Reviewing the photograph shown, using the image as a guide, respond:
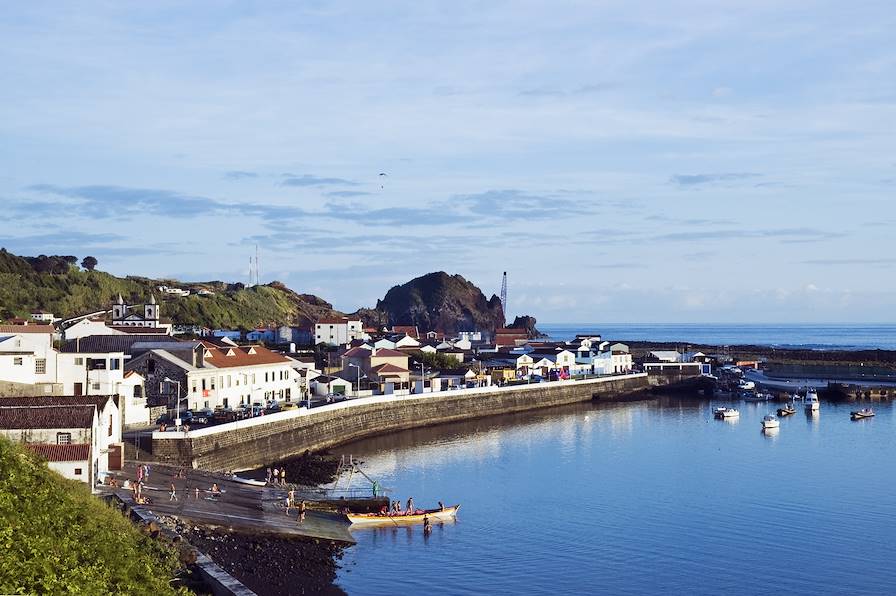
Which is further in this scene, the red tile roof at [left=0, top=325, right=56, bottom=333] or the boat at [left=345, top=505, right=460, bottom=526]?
the red tile roof at [left=0, top=325, right=56, bottom=333]

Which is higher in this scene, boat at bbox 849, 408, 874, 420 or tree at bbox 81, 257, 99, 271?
tree at bbox 81, 257, 99, 271

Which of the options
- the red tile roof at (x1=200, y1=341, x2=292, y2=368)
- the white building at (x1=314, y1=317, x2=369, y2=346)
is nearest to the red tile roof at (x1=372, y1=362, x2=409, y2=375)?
the red tile roof at (x1=200, y1=341, x2=292, y2=368)

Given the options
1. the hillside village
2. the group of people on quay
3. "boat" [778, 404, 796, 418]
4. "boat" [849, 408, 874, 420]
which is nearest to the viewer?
the hillside village

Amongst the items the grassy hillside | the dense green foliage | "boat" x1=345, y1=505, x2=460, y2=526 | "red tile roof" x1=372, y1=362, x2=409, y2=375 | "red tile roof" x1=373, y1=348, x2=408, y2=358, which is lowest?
"boat" x1=345, y1=505, x2=460, y2=526

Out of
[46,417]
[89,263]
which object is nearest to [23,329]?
[46,417]

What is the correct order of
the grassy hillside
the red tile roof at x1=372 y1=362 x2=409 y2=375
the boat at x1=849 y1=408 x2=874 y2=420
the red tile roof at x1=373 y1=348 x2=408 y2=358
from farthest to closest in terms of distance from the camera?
the grassy hillside < the red tile roof at x1=373 y1=348 x2=408 y2=358 < the red tile roof at x1=372 y1=362 x2=409 y2=375 < the boat at x1=849 y1=408 x2=874 y2=420

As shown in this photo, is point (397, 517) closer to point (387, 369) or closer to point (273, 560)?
point (273, 560)

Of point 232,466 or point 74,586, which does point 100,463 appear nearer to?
point 232,466

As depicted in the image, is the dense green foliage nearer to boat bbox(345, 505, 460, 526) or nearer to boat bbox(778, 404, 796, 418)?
boat bbox(345, 505, 460, 526)

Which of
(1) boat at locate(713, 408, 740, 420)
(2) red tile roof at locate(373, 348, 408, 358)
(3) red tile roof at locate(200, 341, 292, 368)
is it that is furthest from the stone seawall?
(1) boat at locate(713, 408, 740, 420)

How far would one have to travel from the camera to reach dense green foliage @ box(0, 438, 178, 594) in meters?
16.3

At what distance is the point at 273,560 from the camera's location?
30750 millimetres

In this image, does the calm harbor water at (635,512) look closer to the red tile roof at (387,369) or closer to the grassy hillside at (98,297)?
the red tile roof at (387,369)

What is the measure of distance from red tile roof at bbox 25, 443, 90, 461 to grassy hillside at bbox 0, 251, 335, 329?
71.0 m
